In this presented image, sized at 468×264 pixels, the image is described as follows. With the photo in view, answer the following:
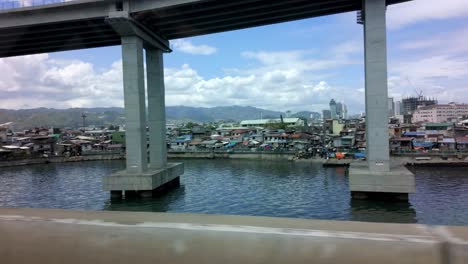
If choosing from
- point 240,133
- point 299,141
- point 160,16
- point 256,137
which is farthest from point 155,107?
point 240,133

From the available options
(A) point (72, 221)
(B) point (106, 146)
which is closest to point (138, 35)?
(A) point (72, 221)

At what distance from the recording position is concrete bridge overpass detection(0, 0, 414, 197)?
1638 cm

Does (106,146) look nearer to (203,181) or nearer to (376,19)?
(203,181)

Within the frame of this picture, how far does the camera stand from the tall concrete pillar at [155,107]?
22641mm

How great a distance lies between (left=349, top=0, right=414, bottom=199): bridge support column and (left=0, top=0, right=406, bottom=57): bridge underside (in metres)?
2.38

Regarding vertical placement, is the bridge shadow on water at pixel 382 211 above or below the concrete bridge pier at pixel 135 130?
below

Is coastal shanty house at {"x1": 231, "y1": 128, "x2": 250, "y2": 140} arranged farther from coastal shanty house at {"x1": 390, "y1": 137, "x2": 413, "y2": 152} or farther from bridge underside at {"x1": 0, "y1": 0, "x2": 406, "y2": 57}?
bridge underside at {"x1": 0, "y1": 0, "x2": 406, "y2": 57}

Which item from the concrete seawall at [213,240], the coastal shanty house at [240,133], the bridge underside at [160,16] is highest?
the bridge underside at [160,16]

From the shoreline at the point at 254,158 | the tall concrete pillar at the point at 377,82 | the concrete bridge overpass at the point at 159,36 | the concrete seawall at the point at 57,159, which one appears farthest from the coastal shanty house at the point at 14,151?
the tall concrete pillar at the point at 377,82

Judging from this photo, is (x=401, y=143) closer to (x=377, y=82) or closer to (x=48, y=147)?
(x=377, y=82)

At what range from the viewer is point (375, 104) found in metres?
16.5

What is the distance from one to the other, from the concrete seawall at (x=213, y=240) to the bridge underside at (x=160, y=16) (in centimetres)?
1799

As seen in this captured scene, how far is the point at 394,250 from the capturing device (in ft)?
4.50

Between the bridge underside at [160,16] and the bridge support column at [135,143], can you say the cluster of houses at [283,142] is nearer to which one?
the bridge underside at [160,16]
